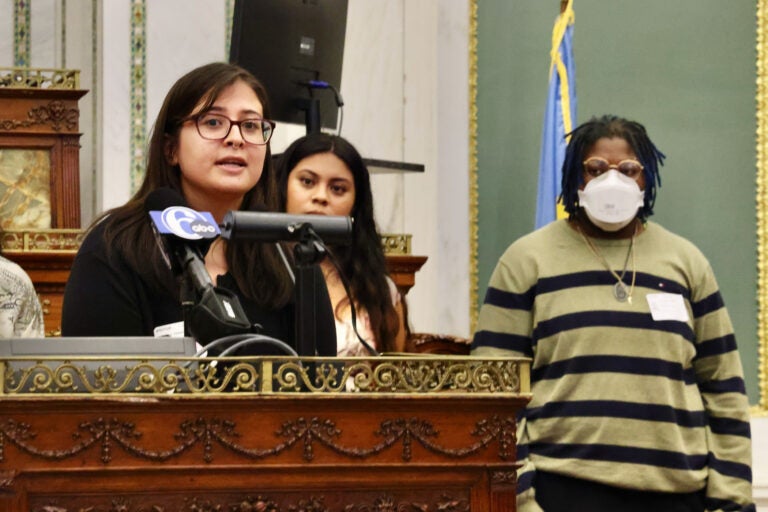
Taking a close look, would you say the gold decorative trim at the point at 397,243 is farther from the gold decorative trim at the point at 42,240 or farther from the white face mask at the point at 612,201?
the white face mask at the point at 612,201

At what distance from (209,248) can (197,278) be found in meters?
0.32

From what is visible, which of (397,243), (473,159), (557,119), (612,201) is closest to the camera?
(612,201)

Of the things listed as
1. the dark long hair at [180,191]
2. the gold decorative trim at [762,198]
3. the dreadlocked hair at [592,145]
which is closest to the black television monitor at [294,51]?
the dreadlocked hair at [592,145]

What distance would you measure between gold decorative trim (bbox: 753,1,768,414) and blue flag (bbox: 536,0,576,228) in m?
1.13

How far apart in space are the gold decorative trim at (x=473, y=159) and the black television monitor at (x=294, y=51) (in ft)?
5.10

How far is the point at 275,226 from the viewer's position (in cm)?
214

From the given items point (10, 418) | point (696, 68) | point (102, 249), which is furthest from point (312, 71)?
point (10, 418)

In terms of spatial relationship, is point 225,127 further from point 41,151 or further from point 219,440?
point 41,151

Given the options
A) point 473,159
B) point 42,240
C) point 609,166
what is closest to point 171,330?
point 609,166

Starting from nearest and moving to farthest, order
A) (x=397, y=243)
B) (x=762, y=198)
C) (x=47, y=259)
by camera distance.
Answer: (x=47, y=259) → (x=397, y=243) → (x=762, y=198)

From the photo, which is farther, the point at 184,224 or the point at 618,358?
the point at 618,358

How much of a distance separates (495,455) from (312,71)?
3.27 meters

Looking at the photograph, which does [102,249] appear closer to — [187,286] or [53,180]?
[187,286]

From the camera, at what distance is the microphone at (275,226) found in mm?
2109
